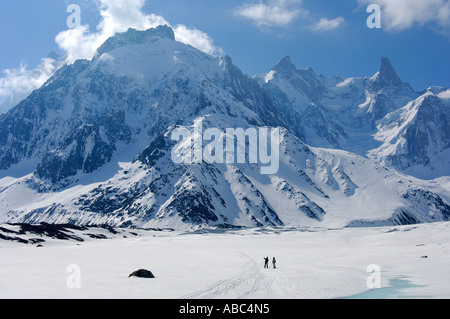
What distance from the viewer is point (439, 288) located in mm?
37656

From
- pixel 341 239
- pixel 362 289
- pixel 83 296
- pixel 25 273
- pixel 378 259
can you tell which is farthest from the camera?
pixel 341 239

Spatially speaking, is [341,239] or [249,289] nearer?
[249,289]

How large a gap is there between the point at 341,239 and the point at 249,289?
388ft
